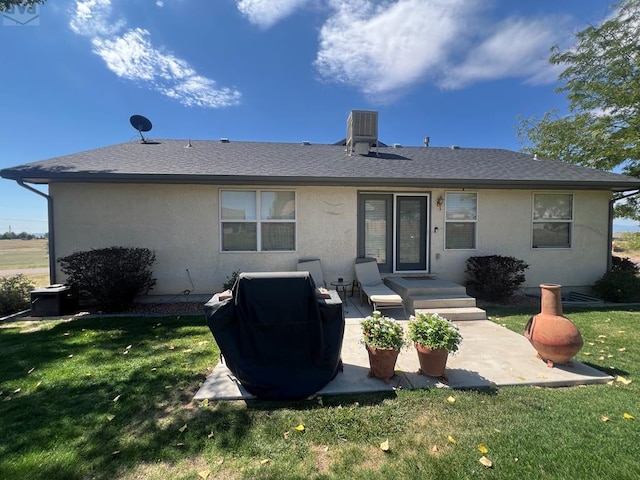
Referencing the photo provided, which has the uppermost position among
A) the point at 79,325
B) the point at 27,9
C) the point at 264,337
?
the point at 27,9

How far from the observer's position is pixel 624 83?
11.1 m

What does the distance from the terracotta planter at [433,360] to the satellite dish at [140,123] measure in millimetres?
10584

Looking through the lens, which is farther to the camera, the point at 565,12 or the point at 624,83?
the point at 624,83

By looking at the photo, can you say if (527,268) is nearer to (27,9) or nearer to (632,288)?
(632,288)

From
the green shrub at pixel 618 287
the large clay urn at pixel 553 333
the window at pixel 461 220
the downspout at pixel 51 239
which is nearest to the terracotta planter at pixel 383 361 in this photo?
the large clay urn at pixel 553 333

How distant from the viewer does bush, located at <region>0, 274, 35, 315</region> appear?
605 cm

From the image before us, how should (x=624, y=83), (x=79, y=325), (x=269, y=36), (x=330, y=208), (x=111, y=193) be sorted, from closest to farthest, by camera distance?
1. (x=79, y=325)
2. (x=111, y=193)
3. (x=330, y=208)
4. (x=269, y=36)
5. (x=624, y=83)

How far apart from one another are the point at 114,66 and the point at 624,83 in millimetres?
18998

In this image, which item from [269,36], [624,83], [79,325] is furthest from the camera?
[624,83]

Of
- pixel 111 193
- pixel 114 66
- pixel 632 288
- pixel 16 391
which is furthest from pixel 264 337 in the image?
pixel 114 66

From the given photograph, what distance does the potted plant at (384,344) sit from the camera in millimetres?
3119

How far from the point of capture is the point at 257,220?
6.95 m

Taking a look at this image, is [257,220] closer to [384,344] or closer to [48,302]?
[48,302]

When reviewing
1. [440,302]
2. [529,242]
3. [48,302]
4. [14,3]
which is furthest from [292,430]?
[14,3]
